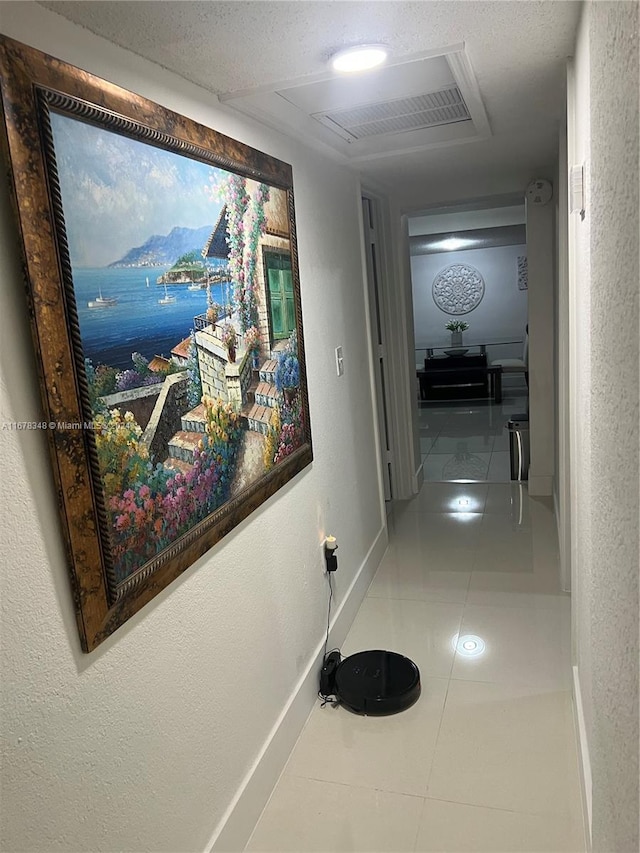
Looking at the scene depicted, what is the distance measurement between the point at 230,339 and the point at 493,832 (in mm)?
1607

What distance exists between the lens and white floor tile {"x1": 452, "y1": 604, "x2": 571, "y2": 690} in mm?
2418

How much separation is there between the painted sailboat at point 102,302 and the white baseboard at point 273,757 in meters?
1.42

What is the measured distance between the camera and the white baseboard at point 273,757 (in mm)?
1728

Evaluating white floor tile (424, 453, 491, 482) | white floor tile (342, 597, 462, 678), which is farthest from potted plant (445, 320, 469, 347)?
white floor tile (342, 597, 462, 678)

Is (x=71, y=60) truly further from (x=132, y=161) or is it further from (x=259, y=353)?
(x=259, y=353)

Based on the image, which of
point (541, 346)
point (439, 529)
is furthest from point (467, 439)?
point (439, 529)

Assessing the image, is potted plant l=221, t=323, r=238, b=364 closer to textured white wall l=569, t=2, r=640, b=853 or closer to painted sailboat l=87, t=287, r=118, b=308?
Answer: painted sailboat l=87, t=287, r=118, b=308

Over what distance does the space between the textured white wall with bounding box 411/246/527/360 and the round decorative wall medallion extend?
0.07 m

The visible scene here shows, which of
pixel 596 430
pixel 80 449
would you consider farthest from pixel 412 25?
pixel 80 449

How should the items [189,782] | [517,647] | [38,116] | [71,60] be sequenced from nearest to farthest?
[38,116], [71,60], [189,782], [517,647]

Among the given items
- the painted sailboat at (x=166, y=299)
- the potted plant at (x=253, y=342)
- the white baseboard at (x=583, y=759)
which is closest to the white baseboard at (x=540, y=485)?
the white baseboard at (x=583, y=759)

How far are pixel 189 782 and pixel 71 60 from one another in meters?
1.70

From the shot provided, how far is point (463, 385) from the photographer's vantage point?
826cm

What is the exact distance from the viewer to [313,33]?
1.46 metres
